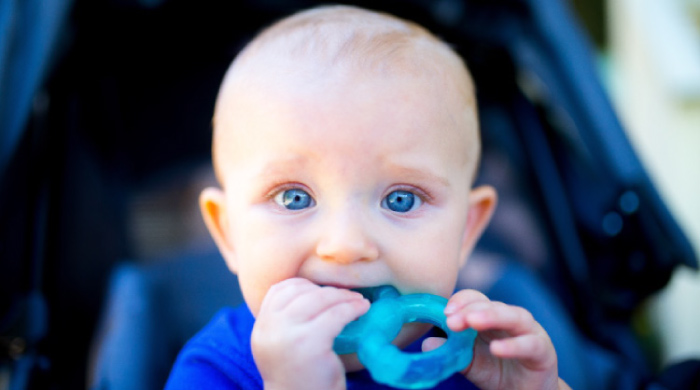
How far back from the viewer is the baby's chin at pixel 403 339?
2.26ft

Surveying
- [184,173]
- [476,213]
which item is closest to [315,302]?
[476,213]

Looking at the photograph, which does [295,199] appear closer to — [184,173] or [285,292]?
[285,292]

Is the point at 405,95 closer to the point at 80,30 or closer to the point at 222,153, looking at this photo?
the point at 222,153

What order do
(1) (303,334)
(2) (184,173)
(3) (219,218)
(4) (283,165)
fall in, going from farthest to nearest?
(2) (184,173) < (3) (219,218) < (4) (283,165) < (1) (303,334)

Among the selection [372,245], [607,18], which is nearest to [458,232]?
[372,245]

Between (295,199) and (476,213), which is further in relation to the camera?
(476,213)

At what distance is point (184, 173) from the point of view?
146 centimetres

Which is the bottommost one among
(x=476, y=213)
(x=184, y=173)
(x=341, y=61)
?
(x=184, y=173)

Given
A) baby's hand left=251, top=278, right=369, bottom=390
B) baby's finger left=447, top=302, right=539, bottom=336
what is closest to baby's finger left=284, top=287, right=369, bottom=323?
baby's hand left=251, top=278, right=369, bottom=390

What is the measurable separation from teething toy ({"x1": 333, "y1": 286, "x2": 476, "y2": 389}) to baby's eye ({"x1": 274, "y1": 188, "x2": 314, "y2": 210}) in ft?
0.41

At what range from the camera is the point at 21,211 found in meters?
1.14

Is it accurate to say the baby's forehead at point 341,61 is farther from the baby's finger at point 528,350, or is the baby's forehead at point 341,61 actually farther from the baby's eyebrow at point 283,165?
the baby's finger at point 528,350

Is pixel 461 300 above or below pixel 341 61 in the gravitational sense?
below

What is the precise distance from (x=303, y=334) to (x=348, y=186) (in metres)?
0.18
